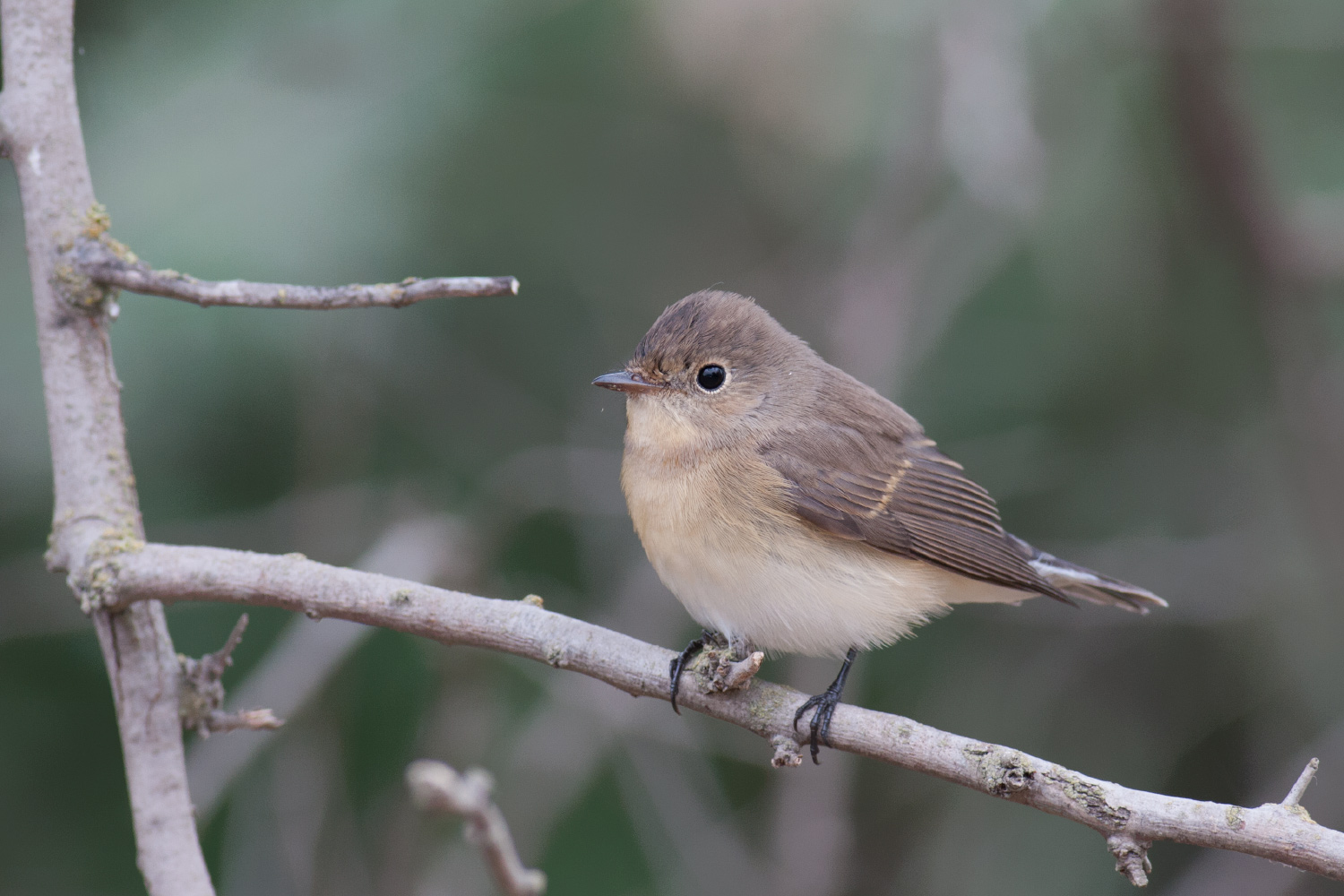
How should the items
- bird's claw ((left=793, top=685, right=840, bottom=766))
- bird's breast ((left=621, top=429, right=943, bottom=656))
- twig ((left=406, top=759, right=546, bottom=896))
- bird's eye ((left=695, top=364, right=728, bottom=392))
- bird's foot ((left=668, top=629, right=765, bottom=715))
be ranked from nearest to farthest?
1. twig ((left=406, top=759, right=546, bottom=896))
2. bird's foot ((left=668, top=629, right=765, bottom=715))
3. bird's claw ((left=793, top=685, right=840, bottom=766))
4. bird's breast ((left=621, top=429, right=943, bottom=656))
5. bird's eye ((left=695, top=364, right=728, bottom=392))

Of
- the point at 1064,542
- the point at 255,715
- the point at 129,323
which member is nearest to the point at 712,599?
the point at 255,715

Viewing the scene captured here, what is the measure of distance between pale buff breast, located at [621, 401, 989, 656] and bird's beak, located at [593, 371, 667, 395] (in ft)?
0.44

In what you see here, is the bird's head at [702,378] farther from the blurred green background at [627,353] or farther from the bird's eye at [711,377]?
the blurred green background at [627,353]

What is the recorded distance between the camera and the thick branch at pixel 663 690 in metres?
2.02

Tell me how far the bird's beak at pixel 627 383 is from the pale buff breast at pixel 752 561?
14 centimetres

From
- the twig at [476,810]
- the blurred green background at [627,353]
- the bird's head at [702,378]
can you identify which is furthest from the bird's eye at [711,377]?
the twig at [476,810]

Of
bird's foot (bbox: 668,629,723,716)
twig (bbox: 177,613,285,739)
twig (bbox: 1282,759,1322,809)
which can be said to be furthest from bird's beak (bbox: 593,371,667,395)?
twig (bbox: 1282,759,1322,809)

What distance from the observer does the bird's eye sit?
3.55 m

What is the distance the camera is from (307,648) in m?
3.95

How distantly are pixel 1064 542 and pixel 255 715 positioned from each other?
3762 millimetres

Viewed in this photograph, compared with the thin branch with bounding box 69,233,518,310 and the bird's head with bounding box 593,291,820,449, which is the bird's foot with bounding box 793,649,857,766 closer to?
the bird's head with bounding box 593,291,820,449

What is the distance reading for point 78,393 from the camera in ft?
8.11

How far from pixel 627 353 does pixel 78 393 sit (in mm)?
2980

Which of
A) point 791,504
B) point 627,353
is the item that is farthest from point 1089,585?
point 627,353
